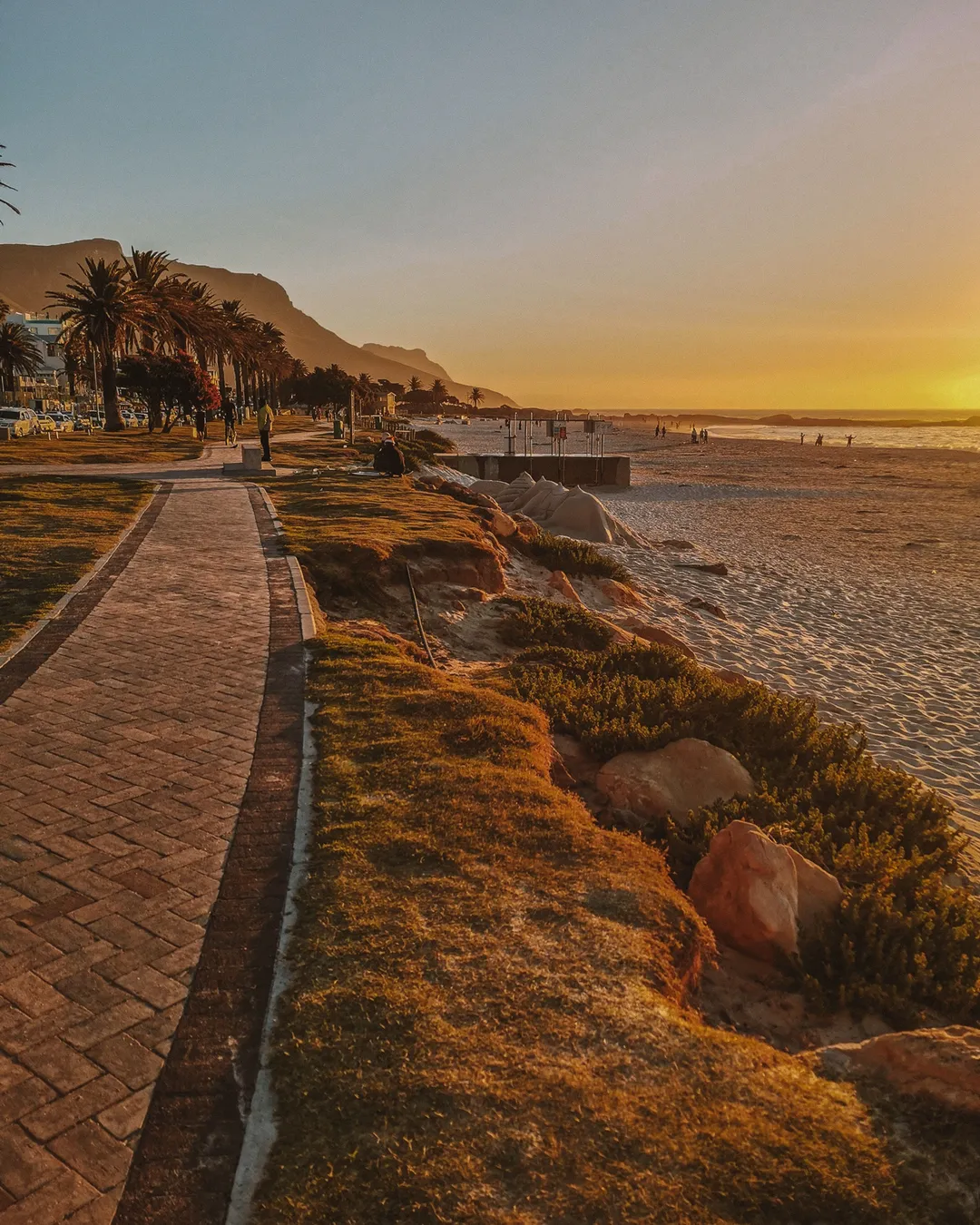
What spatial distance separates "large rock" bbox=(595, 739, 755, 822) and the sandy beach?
8.35ft

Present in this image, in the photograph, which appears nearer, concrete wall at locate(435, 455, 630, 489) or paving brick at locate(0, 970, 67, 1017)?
paving brick at locate(0, 970, 67, 1017)

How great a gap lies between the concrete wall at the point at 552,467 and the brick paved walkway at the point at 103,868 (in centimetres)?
3762

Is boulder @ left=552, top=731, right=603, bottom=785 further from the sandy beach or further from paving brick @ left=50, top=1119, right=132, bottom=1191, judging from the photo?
paving brick @ left=50, top=1119, right=132, bottom=1191

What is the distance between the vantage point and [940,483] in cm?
5288

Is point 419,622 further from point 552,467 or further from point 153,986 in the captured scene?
point 552,467

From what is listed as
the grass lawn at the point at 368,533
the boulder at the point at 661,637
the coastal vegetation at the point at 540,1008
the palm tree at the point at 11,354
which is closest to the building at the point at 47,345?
the palm tree at the point at 11,354

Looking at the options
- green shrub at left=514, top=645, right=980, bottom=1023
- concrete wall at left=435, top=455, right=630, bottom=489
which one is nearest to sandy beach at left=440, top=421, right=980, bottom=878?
green shrub at left=514, top=645, right=980, bottom=1023

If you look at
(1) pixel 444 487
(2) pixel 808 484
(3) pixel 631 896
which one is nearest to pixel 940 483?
(2) pixel 808 484

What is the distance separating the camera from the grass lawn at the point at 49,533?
10.2m

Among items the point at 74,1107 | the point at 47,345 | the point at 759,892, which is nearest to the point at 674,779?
the point at 759,892

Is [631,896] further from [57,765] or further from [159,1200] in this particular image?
[57,765]

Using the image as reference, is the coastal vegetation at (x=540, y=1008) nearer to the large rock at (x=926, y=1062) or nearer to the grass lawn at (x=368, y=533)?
the large rock at (x=926, y=1062)

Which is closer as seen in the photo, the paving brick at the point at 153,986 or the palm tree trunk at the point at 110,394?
the paving brick at the point at 153,986

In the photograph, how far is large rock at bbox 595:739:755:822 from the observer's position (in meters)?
6.68
